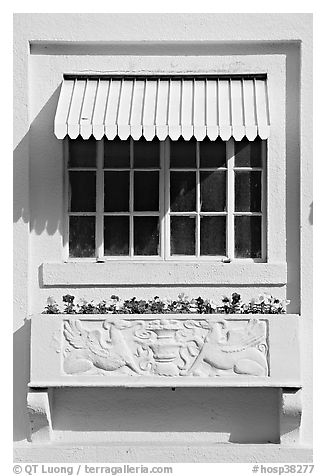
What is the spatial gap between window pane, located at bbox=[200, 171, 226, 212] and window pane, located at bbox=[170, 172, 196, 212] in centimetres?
10

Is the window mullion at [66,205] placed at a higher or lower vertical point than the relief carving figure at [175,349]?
higher


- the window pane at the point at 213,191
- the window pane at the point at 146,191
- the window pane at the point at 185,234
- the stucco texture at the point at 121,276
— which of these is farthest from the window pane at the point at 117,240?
the window pane at the point at 213,191

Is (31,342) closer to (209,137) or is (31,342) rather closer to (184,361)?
(184,361)

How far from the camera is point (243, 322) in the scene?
10406 millimetres

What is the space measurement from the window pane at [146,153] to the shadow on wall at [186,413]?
8.23 feet

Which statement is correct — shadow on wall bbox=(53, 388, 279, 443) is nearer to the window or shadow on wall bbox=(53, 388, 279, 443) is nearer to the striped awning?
the window

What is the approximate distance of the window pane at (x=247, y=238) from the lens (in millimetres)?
10883

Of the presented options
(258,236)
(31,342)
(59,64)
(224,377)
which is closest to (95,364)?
(31,342)

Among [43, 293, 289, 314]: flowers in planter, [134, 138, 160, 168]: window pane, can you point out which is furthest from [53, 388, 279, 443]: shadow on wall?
[134, 138, 160, 168]: window pane

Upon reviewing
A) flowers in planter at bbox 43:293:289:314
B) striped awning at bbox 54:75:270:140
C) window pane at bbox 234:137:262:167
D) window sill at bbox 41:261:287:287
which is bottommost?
flowers in planter at bbox 43:293:289:314

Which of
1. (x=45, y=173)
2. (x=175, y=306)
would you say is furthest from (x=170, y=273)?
(x=45, y=173)

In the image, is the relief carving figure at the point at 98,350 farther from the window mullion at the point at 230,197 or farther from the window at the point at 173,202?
the window mullion at the point at 230,197

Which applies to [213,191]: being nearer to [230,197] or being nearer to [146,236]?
[230,197]

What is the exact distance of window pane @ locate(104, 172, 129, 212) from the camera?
1094 centimetres
